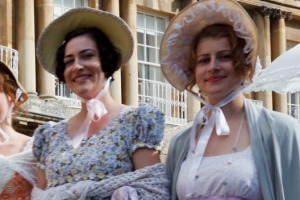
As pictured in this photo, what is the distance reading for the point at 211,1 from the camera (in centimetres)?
465

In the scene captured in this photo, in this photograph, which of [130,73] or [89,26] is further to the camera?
[130,73]

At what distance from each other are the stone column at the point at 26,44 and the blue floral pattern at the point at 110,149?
1328 cm

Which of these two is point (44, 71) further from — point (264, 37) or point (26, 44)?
point (264, 37)

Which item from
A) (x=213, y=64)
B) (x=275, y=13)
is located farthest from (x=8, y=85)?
(x=275, y=13)

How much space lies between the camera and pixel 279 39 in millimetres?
23609

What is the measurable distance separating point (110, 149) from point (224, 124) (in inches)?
22.7

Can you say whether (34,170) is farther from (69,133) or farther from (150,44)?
(150,44)

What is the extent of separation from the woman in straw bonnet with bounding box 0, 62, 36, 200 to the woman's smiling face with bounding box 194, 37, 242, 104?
1293mm

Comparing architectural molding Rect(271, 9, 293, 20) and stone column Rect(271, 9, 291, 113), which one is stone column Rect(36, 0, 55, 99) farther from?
stone column Rect(271, 9, 291, 113)

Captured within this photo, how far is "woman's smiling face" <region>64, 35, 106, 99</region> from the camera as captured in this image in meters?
4.60

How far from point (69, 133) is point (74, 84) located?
268 millimetres

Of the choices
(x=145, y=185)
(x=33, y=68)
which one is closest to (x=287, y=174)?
(x=145, y=185)

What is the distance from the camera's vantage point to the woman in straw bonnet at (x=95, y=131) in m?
4.43

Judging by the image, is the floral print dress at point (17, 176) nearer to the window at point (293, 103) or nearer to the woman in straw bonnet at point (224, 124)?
the woman in straw bonnet at point (224, 124)
